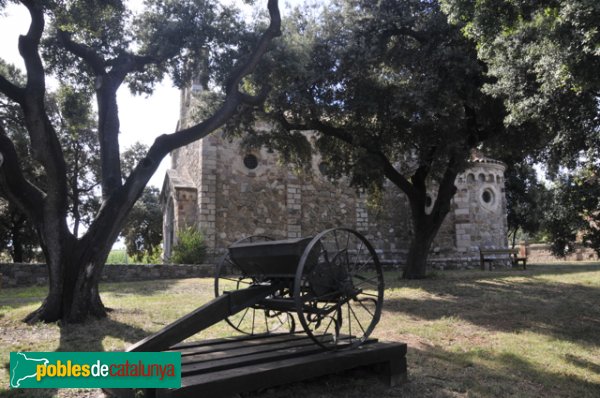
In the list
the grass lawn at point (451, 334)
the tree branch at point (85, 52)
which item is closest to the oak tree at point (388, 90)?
the grass lawn at point (451, 334)

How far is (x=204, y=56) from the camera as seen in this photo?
33.1ft

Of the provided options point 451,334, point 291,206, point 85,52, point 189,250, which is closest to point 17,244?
point 189,250

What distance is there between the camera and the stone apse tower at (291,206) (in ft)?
61.7

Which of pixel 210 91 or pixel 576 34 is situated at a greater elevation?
pixel 210 91

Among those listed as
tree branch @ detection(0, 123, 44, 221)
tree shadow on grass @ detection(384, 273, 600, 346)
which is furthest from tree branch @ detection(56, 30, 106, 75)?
tree shadow on grass @ detection(384, 273, 600, 346)

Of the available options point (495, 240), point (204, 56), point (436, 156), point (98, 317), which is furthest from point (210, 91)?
point (495, 240)

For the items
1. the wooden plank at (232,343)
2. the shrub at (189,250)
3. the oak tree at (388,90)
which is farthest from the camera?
the shrub at (189,250)

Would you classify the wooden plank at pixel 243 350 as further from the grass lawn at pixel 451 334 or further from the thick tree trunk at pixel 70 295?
the thick tree trunk at pixel 70 295

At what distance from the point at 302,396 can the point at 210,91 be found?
1046 centimetres

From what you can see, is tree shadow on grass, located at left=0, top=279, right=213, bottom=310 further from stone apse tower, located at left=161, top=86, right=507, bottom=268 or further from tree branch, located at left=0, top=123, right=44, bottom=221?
stone apse tower, located at left=161, top=86, right=507, bottom=268

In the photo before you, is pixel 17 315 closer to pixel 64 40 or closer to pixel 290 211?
pixel 64 40

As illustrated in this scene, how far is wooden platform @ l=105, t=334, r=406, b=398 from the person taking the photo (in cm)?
312

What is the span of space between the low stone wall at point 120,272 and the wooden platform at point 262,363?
38.0 ft

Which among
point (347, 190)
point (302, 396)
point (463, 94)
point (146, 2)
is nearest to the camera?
point (302, 396)
